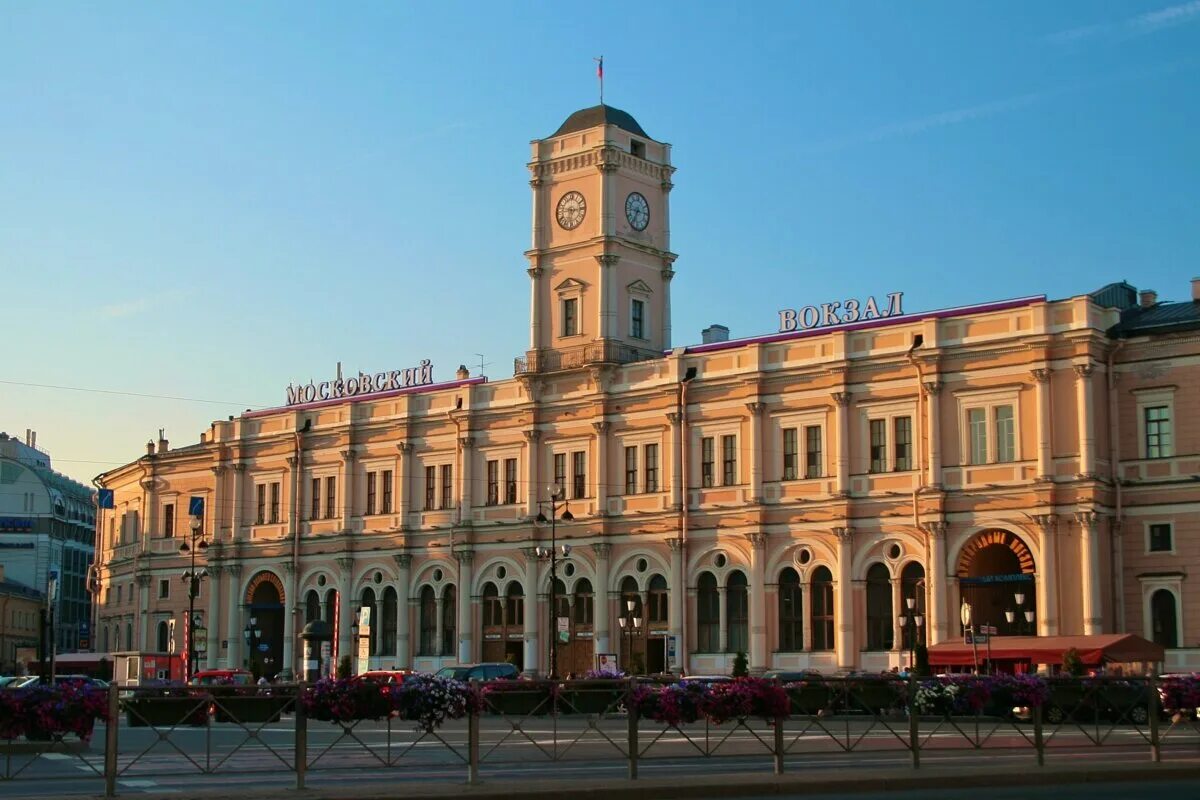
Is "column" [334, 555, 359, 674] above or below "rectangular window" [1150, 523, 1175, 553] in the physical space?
below

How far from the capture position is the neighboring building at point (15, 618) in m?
119

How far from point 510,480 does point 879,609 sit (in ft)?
65.2

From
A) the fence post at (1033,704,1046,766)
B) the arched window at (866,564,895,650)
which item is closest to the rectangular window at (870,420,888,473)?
the arched window at (866,564,895,650)

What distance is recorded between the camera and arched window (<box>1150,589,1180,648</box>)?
194 feet

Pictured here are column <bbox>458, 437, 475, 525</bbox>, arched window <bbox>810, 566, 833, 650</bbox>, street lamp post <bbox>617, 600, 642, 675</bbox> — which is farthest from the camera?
column <bbox>458, 437, 475, 525</bbox>

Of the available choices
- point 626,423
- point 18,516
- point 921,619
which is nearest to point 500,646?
point 626,423

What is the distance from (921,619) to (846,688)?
37.9m

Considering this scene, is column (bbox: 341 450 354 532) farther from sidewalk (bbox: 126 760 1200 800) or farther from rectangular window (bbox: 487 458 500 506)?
sidewalk (bbox: 126 760 1200 800)

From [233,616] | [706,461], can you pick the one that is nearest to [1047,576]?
[706,461]

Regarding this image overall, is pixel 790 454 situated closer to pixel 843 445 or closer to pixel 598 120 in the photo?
pixel 843 445

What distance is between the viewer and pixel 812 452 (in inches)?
2665

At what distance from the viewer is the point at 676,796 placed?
23125 millimetres

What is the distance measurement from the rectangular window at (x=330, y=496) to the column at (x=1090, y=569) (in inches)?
1545

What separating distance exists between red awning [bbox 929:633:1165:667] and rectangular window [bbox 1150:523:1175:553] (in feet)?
14.9
